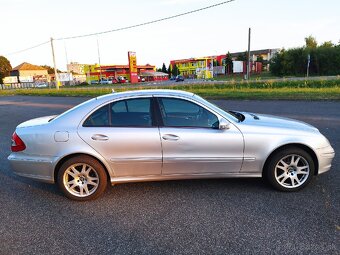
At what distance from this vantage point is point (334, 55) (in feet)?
→ 171

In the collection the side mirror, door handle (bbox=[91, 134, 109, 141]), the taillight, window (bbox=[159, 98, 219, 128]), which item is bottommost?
the taillight

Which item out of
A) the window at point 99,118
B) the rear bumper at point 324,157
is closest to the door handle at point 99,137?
the window at point 99,118

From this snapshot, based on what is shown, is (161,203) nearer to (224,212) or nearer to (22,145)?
(224,212)

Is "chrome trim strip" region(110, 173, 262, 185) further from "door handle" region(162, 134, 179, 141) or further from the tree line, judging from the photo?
the tree line

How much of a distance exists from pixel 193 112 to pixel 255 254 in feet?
6.41

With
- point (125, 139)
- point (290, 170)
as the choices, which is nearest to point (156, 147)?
point (125, 139)

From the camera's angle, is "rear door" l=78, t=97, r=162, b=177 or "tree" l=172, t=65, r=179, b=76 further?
"tree" l=172, t=65, r=179, b=76

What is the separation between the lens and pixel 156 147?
3.63 metres

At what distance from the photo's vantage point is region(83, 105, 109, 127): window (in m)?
3.70

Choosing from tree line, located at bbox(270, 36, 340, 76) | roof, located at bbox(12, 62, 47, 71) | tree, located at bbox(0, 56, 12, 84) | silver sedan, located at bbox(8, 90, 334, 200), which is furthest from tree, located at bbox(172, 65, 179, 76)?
silver sedan, located at bbox(8, 90, 334, 200)

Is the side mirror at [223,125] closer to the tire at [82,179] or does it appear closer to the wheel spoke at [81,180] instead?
the tire at [82,179]

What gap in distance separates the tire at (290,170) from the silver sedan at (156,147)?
1 centimetres

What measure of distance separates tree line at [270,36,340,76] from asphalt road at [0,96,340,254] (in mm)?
56265

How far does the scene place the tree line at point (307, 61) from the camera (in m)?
52.3
